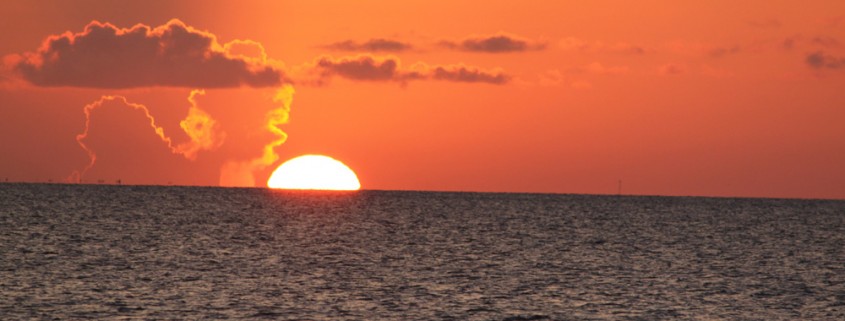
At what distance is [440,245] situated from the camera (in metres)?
108

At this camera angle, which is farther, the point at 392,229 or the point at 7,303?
the point at 392,229

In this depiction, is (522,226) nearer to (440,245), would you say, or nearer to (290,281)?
(440,245)

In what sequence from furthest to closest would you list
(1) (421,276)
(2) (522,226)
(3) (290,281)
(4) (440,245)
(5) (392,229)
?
(2) (522,226), (5) (392,229), (4) (440,245), (1) (421,276), (3) (290,281)

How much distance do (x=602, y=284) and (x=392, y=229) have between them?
68.4 meters

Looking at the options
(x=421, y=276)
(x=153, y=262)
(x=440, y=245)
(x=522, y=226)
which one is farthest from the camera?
(x=522, y=226)

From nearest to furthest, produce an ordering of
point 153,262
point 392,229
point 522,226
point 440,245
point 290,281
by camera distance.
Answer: point 290,281 < point 153,262 < point 440,245 < point 392,229 < point 522,226

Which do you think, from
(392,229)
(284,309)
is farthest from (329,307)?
(392,229)

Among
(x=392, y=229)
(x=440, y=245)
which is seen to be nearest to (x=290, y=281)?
(x=440, y=245)

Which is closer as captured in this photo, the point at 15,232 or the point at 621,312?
the point at 621,312

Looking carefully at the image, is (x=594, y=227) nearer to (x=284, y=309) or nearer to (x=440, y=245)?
(x=440, y=245)

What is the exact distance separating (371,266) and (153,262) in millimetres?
15602

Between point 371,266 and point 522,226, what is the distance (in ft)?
245

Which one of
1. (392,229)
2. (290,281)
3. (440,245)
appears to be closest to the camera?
(290,281)

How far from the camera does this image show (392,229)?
13875 cm
